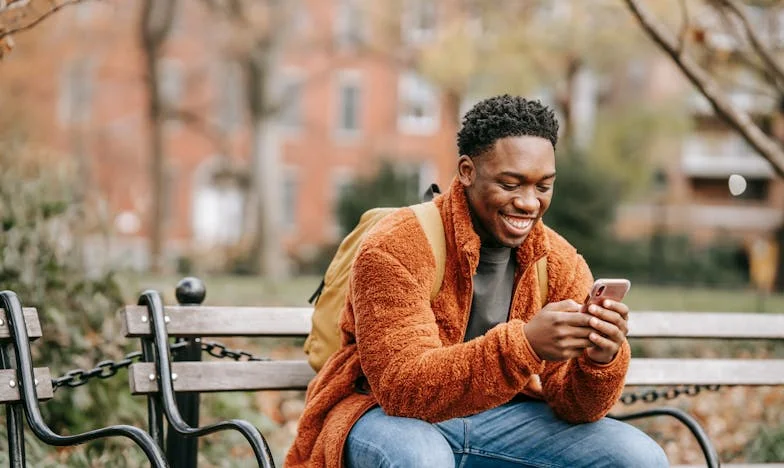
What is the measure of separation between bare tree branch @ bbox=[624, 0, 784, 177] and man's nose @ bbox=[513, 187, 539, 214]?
2009 mm

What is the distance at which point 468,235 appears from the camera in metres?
2.96

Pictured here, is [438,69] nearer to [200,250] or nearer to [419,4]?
[200,250]

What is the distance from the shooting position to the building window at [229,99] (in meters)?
35.5

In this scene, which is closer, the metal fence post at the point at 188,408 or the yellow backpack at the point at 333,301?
the yellow backpack at the point at 333,301

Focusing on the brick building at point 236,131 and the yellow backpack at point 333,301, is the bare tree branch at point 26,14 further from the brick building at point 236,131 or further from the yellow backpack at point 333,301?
the brick building at point 236,131

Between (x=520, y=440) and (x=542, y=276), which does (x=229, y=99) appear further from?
(x=520, y=440)

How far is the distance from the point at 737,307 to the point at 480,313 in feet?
29.5

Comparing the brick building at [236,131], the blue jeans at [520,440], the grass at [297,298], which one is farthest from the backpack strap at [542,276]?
the brick building at [236,131]

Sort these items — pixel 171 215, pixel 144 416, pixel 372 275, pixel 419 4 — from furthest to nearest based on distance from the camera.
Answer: pixel 171 215 → pixel 419 4 → pixel 144 416 → pixel 372 275

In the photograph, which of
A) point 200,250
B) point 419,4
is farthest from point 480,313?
point 419,4

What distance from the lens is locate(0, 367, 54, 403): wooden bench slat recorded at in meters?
3.06

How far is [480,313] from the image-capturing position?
3.06 m

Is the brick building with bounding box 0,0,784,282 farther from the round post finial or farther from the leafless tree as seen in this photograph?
the round post finial

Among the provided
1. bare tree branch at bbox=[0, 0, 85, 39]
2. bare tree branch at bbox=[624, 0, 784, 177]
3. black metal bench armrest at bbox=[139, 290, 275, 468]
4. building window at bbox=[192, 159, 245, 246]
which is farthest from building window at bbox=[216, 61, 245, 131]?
black metal bench armrest at bbox=[139, 290, 275, 468]
